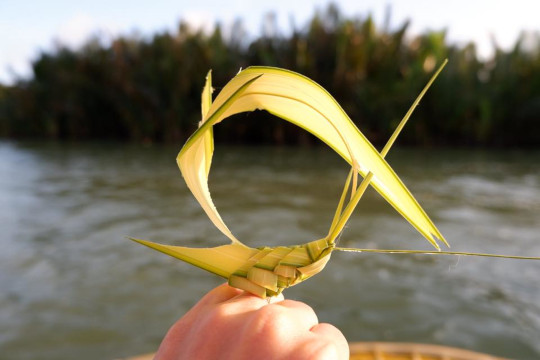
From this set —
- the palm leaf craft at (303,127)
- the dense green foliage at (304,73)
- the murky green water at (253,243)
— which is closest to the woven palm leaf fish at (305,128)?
the palm leaf craft at (303,127)

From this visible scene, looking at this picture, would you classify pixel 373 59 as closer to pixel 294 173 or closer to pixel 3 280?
pixel 294 173

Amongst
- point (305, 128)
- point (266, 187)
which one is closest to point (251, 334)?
point (305, 128)

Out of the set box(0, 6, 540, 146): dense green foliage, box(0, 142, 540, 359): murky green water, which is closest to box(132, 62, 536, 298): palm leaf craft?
box(0, 142, 540, 359): murky green water

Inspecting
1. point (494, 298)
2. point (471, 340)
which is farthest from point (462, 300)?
point (471, 340)

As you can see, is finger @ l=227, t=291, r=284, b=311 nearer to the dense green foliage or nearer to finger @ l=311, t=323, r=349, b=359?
finger @ l=311, t=323, r=349, b=359

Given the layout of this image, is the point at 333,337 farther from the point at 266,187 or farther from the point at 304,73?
the point at 304,73

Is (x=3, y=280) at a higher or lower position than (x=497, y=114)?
lower
